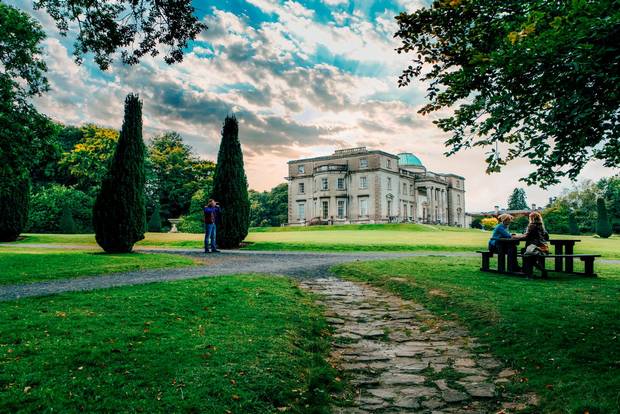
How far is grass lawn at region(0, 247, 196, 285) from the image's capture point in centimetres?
1059

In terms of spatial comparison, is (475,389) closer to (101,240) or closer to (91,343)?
(91,343)

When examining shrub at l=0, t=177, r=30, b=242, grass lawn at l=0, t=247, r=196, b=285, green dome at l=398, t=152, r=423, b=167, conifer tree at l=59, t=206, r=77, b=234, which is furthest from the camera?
green dome at l=398, t=152, r=423, b=167

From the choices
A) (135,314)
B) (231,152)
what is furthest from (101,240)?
(135,314)

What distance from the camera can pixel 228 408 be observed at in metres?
3.43

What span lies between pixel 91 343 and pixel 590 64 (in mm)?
6044

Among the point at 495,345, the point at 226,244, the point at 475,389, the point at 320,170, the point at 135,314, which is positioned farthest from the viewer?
the point at 320,170

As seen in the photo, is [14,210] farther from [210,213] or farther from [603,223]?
[603,223]

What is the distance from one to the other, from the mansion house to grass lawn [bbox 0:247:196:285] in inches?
1929

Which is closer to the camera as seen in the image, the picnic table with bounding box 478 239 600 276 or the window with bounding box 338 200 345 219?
the picnic table with bounding box 478 239 600 276

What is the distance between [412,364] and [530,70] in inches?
159

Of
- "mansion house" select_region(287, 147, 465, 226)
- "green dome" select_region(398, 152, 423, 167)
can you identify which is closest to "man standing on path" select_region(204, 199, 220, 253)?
"mansion house" select_region(287, 147, 465, 226)

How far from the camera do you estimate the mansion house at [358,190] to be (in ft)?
206

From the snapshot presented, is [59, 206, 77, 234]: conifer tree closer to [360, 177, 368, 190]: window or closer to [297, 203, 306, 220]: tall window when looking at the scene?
[297, 203, 306, 220]: tall window

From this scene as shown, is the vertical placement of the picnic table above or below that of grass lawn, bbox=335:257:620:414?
above
